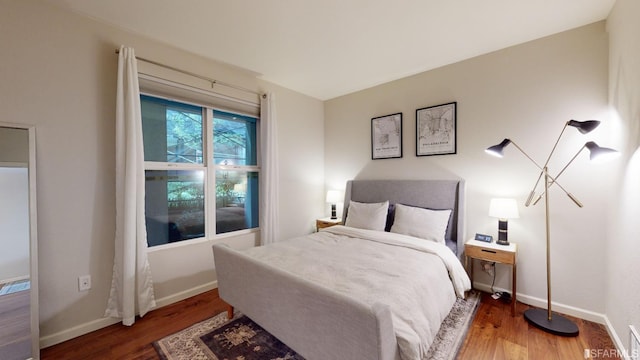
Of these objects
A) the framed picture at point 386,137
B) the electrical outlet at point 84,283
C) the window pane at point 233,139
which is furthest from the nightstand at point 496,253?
the electrical outlet at point 84,283

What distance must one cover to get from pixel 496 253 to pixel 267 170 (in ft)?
8.55

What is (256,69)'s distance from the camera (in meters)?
3.00

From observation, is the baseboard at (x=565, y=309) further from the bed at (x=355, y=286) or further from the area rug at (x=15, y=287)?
the area rug at (x=15, y=287)

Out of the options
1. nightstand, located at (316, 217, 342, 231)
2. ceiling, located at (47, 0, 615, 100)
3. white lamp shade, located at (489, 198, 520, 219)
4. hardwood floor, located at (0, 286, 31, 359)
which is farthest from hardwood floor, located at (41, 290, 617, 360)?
ceiling, located at (47, 0, 615, 100)

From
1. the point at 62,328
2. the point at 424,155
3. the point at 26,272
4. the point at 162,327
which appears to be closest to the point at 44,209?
the point at 26,272

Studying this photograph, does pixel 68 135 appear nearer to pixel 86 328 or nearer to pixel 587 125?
pixel 86 328

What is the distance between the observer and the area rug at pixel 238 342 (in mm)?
1746

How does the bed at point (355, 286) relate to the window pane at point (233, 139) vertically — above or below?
below

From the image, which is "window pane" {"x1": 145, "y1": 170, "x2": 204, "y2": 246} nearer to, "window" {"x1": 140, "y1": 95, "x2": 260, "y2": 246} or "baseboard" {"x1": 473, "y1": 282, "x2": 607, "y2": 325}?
"window" {"x1": 140, "y1": 95, "x2": 260, "y2": 246}

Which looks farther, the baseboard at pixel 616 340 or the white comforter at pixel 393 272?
the baseboard at pixel 616 340

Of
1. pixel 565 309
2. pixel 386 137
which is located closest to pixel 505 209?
pixel 565 309

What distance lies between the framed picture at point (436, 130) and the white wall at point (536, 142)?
0.07 m

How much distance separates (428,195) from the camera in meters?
2.93

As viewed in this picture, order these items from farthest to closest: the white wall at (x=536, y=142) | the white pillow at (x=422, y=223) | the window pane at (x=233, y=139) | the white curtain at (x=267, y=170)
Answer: the white curtain at (x=267, y=170) < the window pane at (x=233, y=139) < the white pillow at (x=422, y=223) < the white wall at (x=536, y=142)
